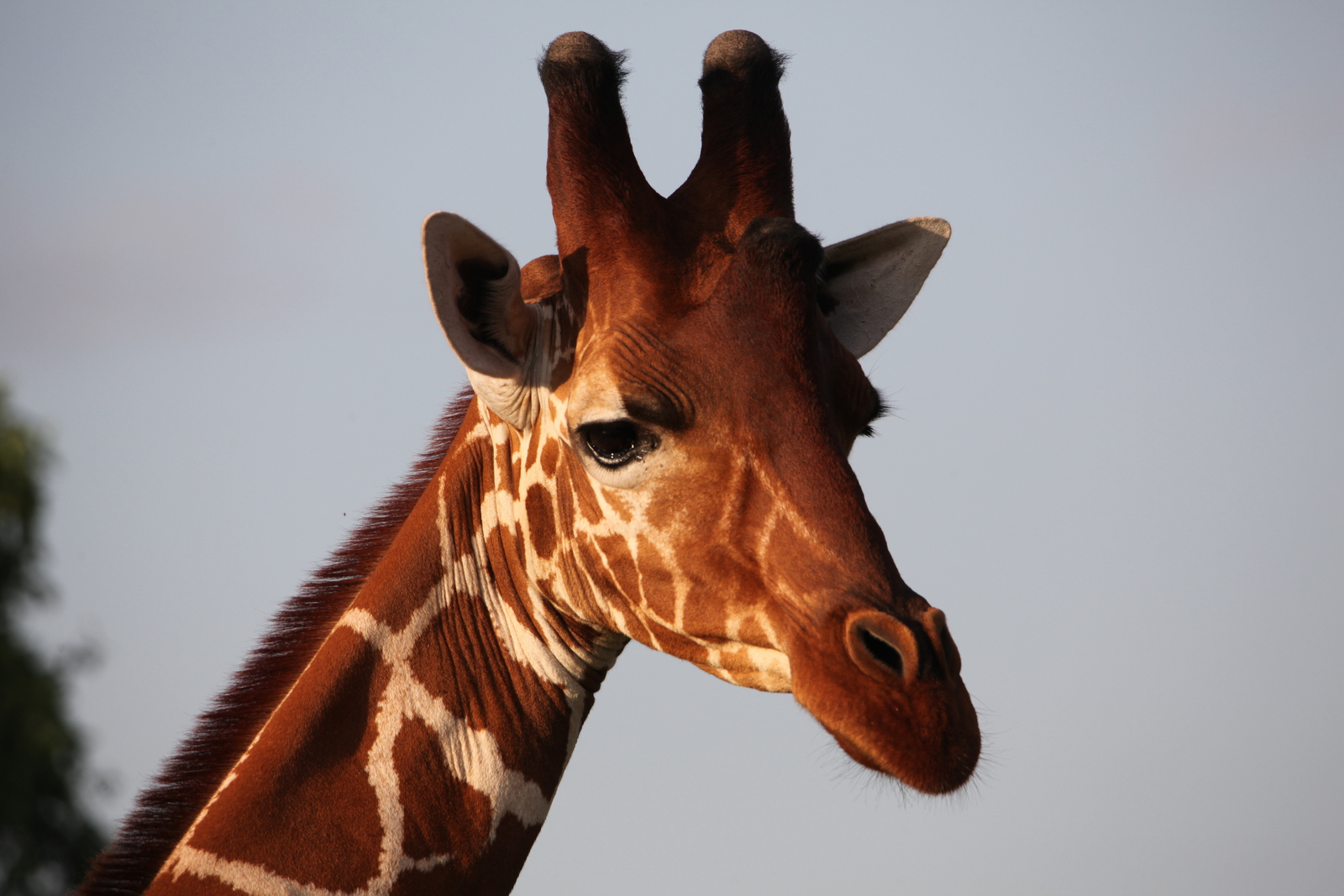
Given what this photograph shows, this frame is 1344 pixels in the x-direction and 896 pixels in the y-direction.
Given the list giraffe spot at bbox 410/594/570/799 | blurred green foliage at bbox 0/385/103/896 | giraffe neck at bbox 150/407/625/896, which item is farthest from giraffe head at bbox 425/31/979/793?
blurred green foliage at bbox 0/385/103/896

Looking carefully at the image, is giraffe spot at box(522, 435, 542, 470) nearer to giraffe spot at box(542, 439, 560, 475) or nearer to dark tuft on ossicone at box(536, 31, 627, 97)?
giraffe spot at box(542, 439, 560, 475)

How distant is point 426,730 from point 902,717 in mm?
1838

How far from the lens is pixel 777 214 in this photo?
17.1 feet

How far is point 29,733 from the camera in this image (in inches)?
734

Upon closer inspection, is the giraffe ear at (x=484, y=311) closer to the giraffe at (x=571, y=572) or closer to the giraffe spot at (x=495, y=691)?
the giraffe at (x=571, y=572)

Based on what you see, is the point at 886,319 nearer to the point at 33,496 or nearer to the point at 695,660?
the point at 695,660

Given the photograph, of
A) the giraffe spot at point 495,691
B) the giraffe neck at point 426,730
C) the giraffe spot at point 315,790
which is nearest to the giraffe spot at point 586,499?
the giraffe neck at point 426,730

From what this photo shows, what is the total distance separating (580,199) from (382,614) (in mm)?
1811

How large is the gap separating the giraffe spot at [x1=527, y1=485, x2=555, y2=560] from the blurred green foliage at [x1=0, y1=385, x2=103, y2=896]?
564 inches

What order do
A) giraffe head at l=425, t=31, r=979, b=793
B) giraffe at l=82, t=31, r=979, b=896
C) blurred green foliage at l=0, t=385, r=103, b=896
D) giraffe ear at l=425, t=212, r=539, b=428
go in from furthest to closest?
blurred green foliage at l=0, t=385, r=103, b=896
giraffe ear at l=425, t=212, r=539, b=428
giraffe at l=82, t=31, r=979, b=896
giraffe head at l=425, t=31, r=979, b=793

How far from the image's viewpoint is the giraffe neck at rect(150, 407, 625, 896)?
440 centimetres

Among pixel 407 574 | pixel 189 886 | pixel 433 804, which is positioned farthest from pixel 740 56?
pixel 189 886

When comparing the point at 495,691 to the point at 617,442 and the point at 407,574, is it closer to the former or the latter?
the point at 407,574

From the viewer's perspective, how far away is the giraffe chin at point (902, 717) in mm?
3738
